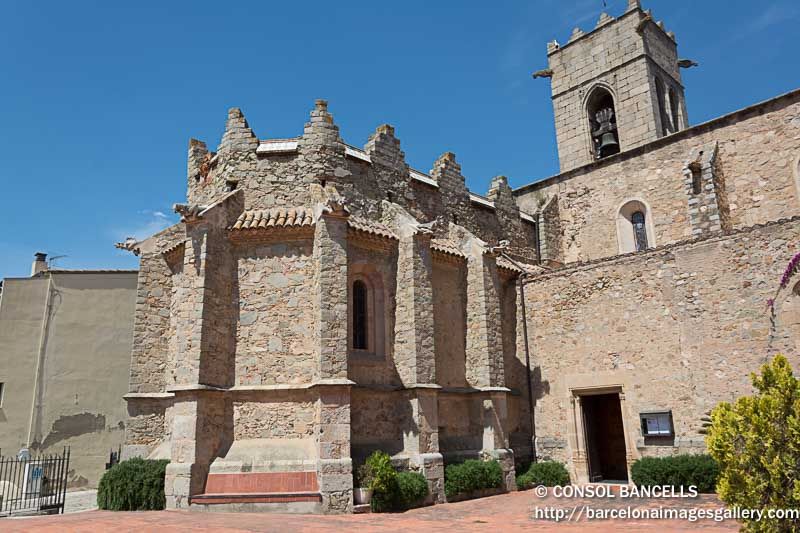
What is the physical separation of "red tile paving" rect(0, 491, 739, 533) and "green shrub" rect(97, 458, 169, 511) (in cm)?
46

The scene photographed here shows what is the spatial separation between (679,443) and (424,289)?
7.46 metres

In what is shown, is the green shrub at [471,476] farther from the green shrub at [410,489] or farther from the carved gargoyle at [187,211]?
the carved gargoyle at [187,211]

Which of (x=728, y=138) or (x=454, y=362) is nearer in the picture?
(x=454, y=362)

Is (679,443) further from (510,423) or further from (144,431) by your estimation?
(144,431)

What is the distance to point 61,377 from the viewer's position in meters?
19.9

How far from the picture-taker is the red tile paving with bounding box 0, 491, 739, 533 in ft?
32.6

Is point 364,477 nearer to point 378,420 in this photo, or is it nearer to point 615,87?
point 378,420

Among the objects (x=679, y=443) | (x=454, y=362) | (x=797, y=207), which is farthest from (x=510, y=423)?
(x=797, y=207)

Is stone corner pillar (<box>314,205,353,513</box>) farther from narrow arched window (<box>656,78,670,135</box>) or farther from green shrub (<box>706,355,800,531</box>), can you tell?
narrow arched window (<box>656,78,670,135</box>)

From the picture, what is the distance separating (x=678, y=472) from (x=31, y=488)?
57.2 ft

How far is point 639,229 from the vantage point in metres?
21.3

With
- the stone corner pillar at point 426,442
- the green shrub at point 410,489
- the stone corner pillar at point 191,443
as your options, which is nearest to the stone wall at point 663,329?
the stone corner pillar at point 426,442

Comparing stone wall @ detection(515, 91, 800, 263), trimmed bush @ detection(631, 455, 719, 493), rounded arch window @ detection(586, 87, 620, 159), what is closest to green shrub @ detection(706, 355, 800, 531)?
trimmed bush @ detection(631, 455, 719, 493)

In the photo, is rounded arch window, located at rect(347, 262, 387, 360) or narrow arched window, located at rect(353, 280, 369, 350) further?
narrow arched window, located at rect(353, 280, 369, 350)
